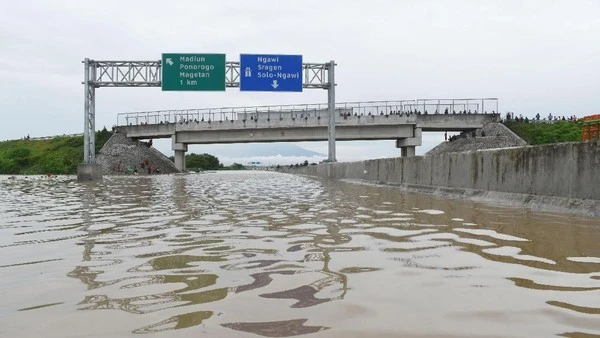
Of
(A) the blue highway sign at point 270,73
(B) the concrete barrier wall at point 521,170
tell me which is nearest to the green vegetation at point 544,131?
(A) the blue highway sign at point 270,73

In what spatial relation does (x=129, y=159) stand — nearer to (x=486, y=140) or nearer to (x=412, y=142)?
(x=412, y=142)

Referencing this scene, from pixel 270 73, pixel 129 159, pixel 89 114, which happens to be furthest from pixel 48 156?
pixel 270 73

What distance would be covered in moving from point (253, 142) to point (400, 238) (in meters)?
52.7

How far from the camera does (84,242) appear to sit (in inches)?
188

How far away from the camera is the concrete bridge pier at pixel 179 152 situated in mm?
57688

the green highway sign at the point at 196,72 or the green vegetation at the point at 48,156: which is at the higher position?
the green highway sign at the point at 196,72

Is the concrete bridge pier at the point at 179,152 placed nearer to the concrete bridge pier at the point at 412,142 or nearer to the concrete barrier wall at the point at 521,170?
the concrete bridge pier at the point at 412,142

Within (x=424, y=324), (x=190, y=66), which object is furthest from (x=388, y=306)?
(x=190, y=66)

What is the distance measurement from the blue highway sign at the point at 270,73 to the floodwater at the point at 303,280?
86.3ft

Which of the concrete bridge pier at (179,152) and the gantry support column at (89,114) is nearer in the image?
the gantry support column at (89,114)

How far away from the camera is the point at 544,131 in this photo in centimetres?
5750

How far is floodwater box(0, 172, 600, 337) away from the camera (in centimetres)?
228

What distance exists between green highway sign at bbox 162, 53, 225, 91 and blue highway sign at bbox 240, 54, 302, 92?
1.54m

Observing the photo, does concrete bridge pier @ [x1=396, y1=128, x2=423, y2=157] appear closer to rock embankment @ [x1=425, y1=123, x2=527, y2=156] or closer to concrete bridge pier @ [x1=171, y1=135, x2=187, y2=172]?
rock embankment @ [x1=425, y1=123, x2=527, y2=156]
